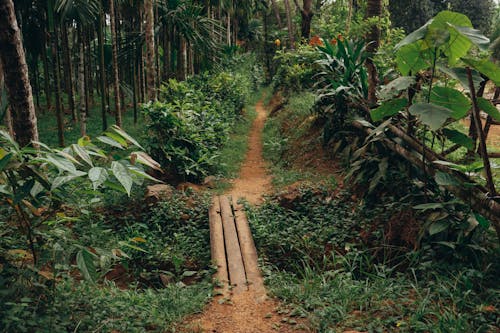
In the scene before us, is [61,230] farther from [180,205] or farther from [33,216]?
[180,205]

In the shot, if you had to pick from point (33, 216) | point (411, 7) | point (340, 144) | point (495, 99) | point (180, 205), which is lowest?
→ point (180, 205)

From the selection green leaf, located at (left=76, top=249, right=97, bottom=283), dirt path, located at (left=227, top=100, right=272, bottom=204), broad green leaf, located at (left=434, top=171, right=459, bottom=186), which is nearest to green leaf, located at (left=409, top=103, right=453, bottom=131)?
broad green leaf, located at (left=434, top=171, right=459, bottom=186)

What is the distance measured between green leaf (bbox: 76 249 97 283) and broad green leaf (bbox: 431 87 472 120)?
2.98 meters

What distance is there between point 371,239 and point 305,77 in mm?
6752

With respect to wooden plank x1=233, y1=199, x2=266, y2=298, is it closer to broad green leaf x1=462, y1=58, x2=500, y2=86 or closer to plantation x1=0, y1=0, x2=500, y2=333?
plantation x1=0, y1=0, x2=500, y2=333

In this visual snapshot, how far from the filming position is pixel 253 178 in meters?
8.05

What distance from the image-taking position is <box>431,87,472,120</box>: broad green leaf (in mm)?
3467

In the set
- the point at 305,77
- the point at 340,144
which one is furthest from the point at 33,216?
the point at 305,77

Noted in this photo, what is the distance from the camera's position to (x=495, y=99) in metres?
3.95

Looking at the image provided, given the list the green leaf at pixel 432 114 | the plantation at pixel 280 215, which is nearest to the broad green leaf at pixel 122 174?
the plantation at pixel 280 215

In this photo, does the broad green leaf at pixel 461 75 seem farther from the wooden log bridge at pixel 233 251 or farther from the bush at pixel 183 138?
the bush at pixel 183 138

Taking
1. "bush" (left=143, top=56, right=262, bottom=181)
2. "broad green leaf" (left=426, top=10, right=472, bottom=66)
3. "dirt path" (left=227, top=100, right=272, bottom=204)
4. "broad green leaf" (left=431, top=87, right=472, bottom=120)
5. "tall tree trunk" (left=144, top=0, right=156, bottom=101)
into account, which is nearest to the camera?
"broad green leaf" (left=426, top=10, right=472, bottom=66)

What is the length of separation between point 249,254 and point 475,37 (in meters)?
3.04

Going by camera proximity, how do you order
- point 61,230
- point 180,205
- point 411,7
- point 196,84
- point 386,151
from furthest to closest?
point 411,7 → point 196,84 → point 180,205 → point 386,151 → point 61,230
